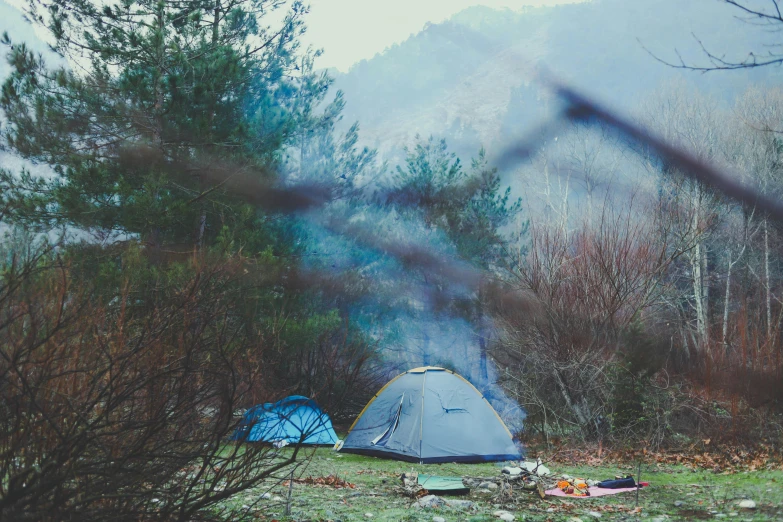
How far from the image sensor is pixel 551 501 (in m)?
5.75

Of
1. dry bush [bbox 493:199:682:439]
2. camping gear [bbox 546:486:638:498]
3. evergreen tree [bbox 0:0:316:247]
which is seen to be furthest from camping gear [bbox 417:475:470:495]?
evergreen tree [bbox 0:0:316:247]

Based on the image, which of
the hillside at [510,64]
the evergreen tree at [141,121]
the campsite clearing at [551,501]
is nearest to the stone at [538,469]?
the campsite clearing at [551,501]

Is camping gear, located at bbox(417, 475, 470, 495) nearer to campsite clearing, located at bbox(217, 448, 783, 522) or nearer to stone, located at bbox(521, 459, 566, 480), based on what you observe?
campsite clearing, located at bbox(217, 448, 783, 522)

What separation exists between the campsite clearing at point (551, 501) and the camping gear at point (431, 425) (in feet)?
3.34

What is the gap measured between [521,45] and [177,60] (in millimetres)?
78307

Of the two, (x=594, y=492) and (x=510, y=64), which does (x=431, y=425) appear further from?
(x=510, y=64)

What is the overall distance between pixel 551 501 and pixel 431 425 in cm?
317

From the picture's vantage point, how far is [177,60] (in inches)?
435

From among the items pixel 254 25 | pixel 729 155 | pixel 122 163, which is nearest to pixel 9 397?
pixel 122 163

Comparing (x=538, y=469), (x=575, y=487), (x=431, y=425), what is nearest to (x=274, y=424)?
(x=575, y=487)

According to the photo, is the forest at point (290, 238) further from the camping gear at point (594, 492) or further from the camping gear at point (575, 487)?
the camping gear at point (575, 487)

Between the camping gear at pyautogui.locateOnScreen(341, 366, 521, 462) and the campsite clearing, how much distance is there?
3.34 ft

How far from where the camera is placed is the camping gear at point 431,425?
8648 millimetres

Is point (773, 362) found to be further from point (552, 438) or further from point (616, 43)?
point (616, 43)
